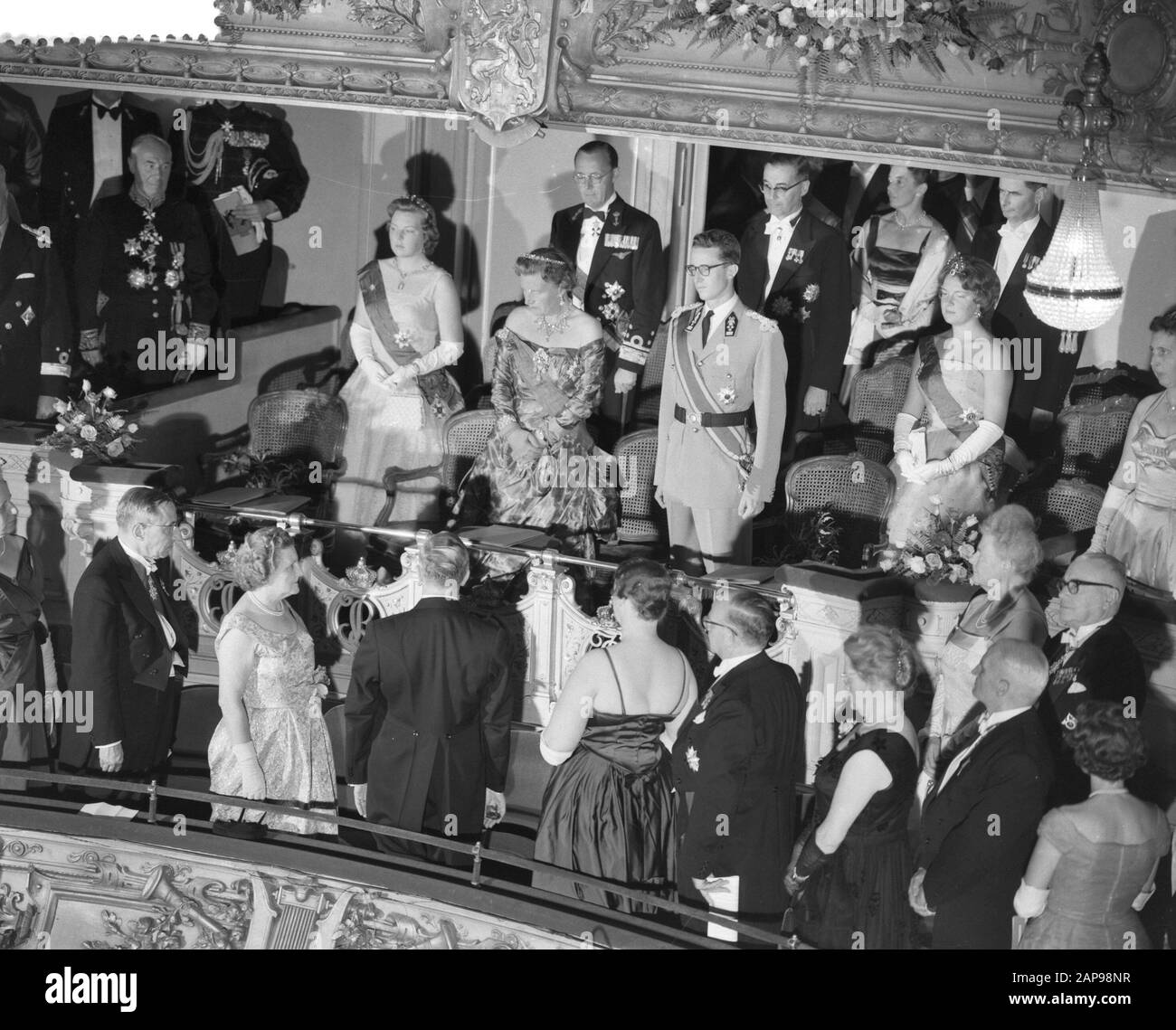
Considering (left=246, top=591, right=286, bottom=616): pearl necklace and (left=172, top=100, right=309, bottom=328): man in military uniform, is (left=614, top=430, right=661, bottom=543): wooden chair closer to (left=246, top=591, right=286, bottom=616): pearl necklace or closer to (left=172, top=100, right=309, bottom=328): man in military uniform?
(left=246, top=591, right=286, bottom=616): pearl necklace

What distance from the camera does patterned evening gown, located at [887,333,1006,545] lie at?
9445 mm

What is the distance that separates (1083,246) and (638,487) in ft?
9.45

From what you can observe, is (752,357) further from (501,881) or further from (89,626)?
(89,626)

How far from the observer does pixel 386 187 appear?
11.5 meters

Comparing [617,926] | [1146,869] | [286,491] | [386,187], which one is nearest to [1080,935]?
[1146,869]

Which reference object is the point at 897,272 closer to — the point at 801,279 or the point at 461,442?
the point at 801,279

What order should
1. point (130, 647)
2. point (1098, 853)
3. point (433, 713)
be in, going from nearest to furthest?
point (1098, 853), point (433, 713), point (130, 647)

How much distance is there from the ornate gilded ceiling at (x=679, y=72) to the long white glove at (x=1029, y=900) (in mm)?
4088

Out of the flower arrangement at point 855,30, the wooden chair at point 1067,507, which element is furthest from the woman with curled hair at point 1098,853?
the flower arrangement at point 855,30

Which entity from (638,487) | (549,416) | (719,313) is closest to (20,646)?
(549,416)

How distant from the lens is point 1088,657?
27.0 ft

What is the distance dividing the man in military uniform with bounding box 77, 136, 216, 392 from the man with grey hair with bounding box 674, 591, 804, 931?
4.98 metres

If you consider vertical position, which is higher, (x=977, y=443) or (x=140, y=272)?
(x=140, y=272)
